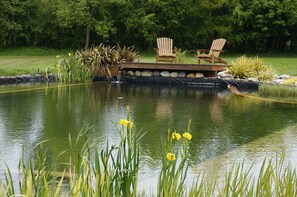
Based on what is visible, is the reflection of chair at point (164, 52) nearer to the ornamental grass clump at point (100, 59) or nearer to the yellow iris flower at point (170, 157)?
the ornamental grass clump at point (100, 59)

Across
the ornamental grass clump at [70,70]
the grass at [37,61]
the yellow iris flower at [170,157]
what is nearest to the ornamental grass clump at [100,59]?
the ornamental grass clump at [70,70]

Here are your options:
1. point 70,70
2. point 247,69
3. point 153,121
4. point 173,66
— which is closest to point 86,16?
point 173,66

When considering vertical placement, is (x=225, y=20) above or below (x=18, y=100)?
above

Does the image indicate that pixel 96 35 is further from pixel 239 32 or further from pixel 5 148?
pixel 5 148

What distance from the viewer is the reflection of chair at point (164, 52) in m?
12.9

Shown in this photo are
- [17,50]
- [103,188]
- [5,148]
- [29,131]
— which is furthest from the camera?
[17,50]

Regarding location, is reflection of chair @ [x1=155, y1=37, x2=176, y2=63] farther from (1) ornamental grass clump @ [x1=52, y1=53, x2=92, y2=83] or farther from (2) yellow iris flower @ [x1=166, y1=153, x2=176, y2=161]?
(2) yellow iris flower @ [x1=166, y1=153, x2=176, y2=161]

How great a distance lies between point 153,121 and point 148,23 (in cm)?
1241

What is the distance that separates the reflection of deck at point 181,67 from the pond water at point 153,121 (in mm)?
1007

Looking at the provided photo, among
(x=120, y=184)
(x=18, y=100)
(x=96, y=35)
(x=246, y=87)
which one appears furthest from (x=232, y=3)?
(x=120, y=184)

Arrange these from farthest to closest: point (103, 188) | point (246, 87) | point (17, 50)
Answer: point (17, 50), point (246, 87), point (103, 188)

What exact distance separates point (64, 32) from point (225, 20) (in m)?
6.00

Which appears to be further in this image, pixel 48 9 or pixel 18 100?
pixel 48 9

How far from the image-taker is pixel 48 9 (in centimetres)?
1941
